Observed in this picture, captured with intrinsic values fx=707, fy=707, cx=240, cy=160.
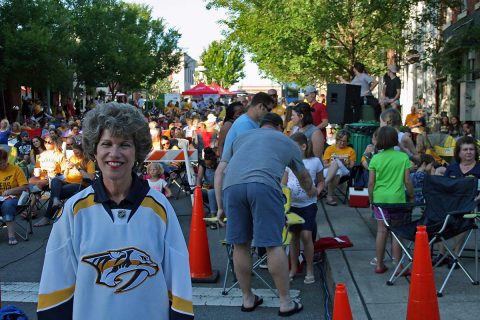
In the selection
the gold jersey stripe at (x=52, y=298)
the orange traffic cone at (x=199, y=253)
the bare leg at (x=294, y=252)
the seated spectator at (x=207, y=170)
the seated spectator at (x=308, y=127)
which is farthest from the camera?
the seated spectator at (x=207, y=170)

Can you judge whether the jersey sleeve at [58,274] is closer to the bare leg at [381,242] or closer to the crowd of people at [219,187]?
the crowd of people at [219,187]

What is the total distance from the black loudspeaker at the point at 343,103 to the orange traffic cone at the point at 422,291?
9774 millimetres

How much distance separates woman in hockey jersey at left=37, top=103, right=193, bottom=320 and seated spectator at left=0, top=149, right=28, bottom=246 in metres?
7.53

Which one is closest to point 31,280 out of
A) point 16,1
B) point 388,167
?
point 388,167

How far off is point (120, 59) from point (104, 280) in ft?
131

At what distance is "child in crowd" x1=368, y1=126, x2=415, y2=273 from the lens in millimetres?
7000

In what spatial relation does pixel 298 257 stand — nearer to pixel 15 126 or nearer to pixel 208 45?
pixel 15 126

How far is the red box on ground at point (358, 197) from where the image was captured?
10484 mm

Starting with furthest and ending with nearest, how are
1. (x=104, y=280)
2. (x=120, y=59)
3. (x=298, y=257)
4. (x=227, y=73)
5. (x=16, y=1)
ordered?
(x=227, y=73) → (x=120, y=59) → (x=16, y=1) → (x=298, y=257) → (x=104, y=280)

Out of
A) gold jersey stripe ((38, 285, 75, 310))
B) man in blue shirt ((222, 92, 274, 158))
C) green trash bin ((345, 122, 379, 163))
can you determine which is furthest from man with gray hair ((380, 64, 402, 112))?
gold jersey stripe ((38, 285, 75, 310))

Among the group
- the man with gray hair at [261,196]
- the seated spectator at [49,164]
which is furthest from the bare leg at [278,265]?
the seated spectator at [49,164]

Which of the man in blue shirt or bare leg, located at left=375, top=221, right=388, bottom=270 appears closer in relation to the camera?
bare leg, located at left=375, top=221, right=388, bottom=270

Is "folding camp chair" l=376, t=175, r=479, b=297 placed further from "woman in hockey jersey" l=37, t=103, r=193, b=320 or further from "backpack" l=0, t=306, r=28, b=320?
"woman in hockey jersey" l=37, t=103, r=193, b=320

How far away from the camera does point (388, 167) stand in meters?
7.03
